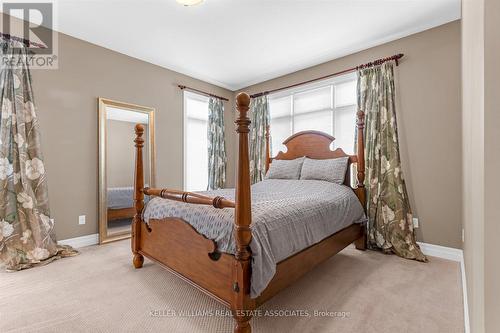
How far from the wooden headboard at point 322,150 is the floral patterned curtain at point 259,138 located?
211 mm

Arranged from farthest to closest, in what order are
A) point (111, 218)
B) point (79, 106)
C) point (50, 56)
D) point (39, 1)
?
1. point (111, 218)
2. point (79, 106)
3. point (50, 56)
4. point (39, 1)

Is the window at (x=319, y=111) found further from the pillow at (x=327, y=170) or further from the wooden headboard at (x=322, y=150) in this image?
the pillow at (x=327, y=170)

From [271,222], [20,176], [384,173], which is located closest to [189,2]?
[271,222]

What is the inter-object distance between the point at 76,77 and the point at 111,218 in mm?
1910

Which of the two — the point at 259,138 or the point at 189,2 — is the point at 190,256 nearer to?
the point at 189,2

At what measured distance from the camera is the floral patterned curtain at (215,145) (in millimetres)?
4527

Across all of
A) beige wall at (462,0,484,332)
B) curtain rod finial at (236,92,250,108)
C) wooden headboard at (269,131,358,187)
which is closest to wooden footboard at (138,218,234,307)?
curtain rod finial at (236,92,250,108)

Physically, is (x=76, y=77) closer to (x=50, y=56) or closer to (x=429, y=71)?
(x=50, y=56)

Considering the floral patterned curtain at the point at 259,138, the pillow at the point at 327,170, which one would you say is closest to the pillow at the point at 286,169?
the pillow at the point at 327,170

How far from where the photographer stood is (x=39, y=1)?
97.1 inches

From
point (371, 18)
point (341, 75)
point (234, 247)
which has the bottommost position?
point (234, 247)

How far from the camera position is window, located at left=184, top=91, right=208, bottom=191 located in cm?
429

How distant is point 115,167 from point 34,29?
6.02 ft

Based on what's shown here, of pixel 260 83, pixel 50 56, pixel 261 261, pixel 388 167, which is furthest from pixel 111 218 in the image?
pixel 388 167
